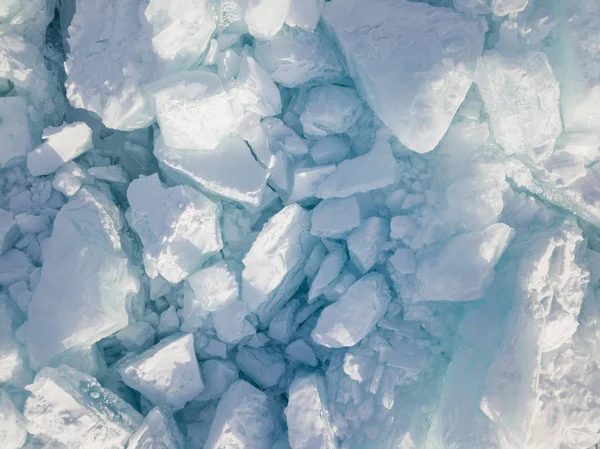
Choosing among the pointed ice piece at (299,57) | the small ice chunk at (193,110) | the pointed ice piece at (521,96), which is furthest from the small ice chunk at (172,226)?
the pointed ice piece at (521,96)

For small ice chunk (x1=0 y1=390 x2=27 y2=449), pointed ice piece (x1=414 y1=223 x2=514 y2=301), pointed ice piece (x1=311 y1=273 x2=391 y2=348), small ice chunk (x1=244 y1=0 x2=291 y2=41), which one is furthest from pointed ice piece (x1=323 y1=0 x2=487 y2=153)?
small ice chunk (x1=0 y1=390 x2=27 y2=449)

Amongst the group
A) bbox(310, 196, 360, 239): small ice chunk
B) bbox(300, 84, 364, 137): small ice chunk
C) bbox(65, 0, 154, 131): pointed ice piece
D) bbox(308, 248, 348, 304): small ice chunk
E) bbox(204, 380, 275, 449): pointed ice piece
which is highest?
bbox(65, 0, 154, 131): pointed ice piece

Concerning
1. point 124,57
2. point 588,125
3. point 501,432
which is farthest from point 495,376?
point 124,57

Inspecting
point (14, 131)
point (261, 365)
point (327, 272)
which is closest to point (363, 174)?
point (327, 272)

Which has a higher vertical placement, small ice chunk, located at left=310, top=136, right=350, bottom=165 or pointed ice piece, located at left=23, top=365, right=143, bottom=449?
small ice chunk, located at left=310, top=136, right=350, bottom=165

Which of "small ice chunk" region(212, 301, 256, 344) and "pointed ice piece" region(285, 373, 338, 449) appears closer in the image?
"pointed ice piece" region(285, 373, 338, 449)

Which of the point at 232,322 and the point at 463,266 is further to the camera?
the point at 232,322

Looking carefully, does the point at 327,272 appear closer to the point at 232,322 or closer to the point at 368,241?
the point at 368,241

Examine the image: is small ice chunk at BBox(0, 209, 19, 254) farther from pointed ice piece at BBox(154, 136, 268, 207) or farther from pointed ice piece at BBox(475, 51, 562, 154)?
pointed ice piece at BBox(475, 51, 562, 154)
